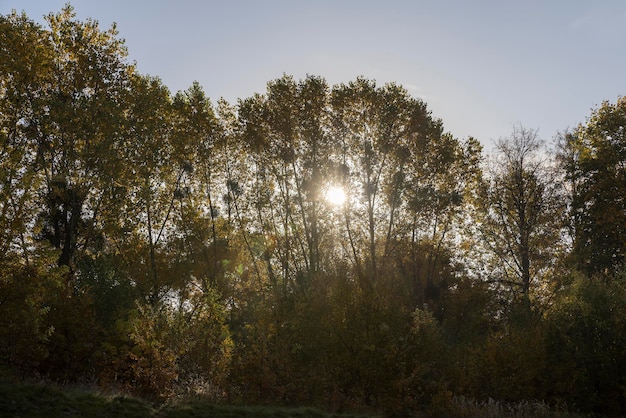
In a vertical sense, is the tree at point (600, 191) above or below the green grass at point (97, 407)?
above

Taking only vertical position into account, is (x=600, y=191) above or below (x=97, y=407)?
above

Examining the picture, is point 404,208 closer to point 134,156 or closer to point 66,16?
point 134,156

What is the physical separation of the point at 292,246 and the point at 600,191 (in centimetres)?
2112

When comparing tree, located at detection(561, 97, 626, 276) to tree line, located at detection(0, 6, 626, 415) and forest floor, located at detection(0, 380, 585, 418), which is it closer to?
tree line, located at detection(0, 6, 626, 415)

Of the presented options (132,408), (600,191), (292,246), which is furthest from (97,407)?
(600,191)

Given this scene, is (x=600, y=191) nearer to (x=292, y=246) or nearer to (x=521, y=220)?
(x=521, y=220)

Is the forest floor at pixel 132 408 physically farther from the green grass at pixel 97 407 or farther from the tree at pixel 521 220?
the tree at pixel 521 220

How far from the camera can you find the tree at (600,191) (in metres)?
33.5

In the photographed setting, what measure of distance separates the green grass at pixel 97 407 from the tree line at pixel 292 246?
2248 mm

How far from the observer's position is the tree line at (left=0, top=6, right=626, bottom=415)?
71.2 feet

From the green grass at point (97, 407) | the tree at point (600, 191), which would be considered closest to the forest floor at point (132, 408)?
the green grass at point (97, 407)

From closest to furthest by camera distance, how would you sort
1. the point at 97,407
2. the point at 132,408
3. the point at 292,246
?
the point at 97,407 → the point at 132,408 → the point at 292,246

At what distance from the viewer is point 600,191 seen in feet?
114

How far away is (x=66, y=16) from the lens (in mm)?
30984
